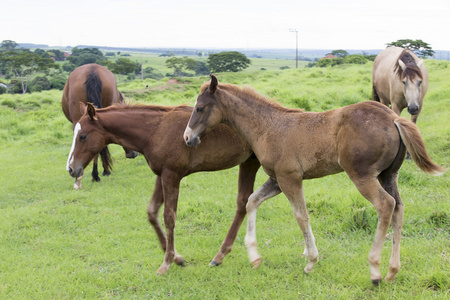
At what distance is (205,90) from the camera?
14.5 feet

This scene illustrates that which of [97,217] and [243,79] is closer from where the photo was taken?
[97,217]

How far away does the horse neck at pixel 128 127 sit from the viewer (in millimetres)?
4718

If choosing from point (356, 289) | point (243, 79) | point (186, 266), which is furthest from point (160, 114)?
point (243, 79)

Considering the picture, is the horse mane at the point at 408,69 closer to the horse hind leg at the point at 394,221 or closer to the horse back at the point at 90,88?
the horse hind leg at the point at 394,221

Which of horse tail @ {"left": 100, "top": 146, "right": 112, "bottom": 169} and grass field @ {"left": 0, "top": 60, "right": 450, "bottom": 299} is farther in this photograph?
horse tail @ {"left": 100, "top": 146, "right": 112, "bottom": 169}

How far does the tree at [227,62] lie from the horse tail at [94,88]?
4804 centimetres

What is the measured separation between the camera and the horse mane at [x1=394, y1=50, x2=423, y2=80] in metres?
8.12

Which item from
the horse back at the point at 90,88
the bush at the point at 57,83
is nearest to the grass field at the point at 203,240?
the horse back at the point at 90,88

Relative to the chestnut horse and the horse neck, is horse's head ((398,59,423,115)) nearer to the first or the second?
Result: the chestnut horse

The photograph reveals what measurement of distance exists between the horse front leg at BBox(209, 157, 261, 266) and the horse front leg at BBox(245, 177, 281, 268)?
0.39 meters

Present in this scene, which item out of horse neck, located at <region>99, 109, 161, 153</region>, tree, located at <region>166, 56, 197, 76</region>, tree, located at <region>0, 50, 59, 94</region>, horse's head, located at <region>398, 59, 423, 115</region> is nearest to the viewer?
horse neck, located at <region>99, 109, 161, 153</region>

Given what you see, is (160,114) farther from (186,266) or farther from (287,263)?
→ (287,263)

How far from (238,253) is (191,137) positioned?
1716mm

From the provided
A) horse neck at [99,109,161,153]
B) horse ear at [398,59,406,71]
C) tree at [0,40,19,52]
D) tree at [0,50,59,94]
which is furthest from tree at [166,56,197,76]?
horse neck at [99,109,161,153]
